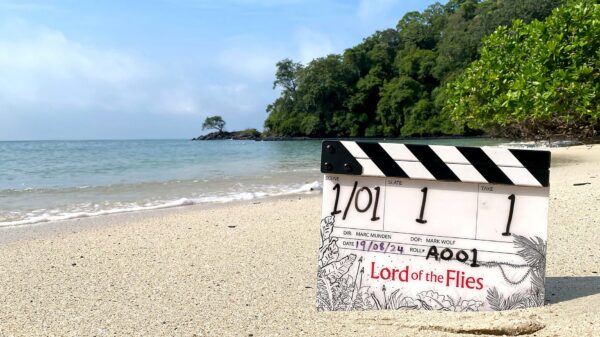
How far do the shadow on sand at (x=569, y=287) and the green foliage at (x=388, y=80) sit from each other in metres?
74.7

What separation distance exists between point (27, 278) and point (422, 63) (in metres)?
87.6

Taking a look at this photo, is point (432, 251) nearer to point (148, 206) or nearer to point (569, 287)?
point (569, 287)

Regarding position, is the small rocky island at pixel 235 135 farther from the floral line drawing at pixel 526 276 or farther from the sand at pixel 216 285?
the floral line drawing at pixel 526 276

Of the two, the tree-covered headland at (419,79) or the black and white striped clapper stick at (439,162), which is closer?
the black and white striped clapper stick at (439,162)

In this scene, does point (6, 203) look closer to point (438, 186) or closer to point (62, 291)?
point (62, 291)

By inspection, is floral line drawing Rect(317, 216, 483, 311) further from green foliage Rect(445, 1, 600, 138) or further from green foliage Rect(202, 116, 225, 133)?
green foliage Rect(202, 116, 225, 133)

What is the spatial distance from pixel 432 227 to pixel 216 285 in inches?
80.6

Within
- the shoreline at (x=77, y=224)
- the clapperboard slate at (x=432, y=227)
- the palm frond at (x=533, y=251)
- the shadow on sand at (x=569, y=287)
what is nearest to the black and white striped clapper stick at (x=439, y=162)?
the clapperboard slate at (x=432, y=227)

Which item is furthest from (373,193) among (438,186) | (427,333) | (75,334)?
(75,334)

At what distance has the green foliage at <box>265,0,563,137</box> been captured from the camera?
79.9m

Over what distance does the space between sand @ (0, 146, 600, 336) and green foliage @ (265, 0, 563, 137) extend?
7314cm

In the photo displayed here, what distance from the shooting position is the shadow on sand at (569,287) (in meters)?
3.61

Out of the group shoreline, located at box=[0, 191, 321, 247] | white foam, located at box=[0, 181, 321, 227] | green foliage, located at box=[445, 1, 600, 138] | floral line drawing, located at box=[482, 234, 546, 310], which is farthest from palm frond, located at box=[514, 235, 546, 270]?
green foliage, located at box=[445, 1, 600, 138]

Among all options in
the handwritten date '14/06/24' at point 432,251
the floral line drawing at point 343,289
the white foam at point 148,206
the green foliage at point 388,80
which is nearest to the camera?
the handwritten date '14/06/24' at point 432,251
